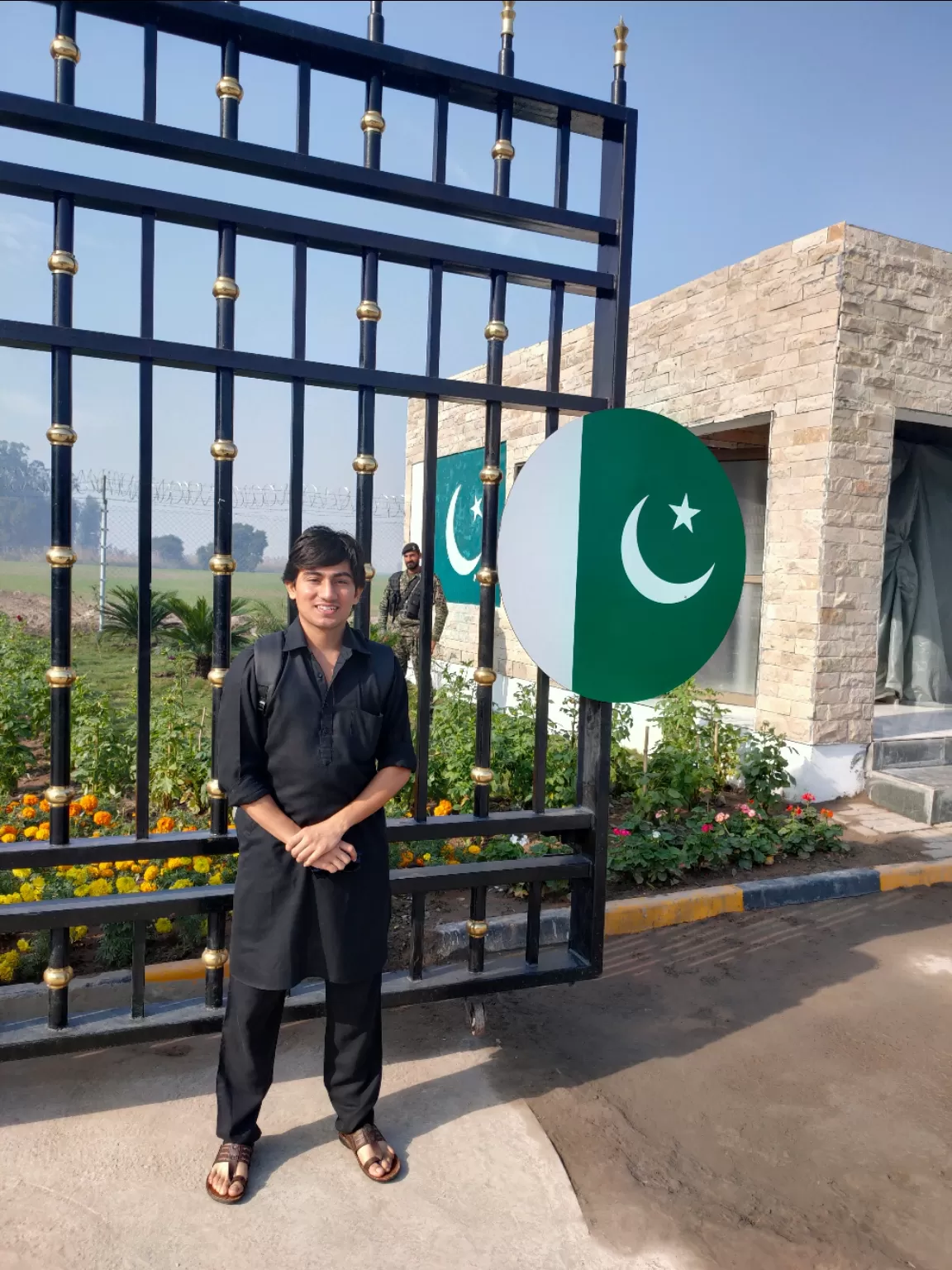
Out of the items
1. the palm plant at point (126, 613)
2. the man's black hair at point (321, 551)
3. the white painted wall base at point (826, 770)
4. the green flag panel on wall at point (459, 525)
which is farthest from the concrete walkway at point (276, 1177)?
the palm plant at point (126, 613)

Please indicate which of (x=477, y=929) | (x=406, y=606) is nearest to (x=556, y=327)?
(x=477, y=929)

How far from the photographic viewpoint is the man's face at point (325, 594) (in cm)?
227

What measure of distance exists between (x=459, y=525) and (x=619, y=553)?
8299 millimetres

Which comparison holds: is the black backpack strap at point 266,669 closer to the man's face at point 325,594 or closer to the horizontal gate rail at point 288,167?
the man's face at point 325,594

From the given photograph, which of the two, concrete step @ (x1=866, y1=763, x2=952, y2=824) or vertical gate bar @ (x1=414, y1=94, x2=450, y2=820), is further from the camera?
concrete step @ (x1=866, y1=763, x2=952, y2=824)

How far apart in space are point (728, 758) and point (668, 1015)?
117 inches

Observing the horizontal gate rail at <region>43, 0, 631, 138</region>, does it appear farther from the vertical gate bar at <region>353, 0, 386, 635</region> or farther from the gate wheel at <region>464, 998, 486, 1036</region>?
the gate wheel at <region>464, 998, 486, 1036</region>

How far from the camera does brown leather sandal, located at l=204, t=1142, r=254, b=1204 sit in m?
2.19

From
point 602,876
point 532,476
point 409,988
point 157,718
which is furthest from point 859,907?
point 157,718

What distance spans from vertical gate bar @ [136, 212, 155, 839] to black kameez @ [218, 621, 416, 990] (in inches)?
12.9

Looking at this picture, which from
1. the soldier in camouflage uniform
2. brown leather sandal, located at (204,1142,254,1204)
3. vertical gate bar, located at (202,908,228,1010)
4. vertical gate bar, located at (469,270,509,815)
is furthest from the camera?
the soldier in camouflage uniform

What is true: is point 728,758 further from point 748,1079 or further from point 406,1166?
point 406,1166

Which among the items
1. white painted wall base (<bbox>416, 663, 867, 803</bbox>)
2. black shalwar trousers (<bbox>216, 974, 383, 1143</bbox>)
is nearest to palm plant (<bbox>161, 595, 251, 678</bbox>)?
white painted wall base (<bbox>416, 663, 867, 803</bbox>)

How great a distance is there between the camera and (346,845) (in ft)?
7.33
